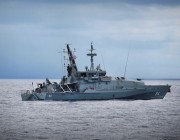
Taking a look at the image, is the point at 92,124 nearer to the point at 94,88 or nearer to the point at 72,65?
the point at 94,88

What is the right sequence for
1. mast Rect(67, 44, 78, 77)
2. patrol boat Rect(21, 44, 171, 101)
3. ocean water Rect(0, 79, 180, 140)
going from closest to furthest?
ocean water Rect(0, 79, 180, 140) → patrol boat Rect(21, 44, 171, 101) → mast Rect(67, 44, 78, 77)

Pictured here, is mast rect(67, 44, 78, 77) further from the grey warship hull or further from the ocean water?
the ocean water

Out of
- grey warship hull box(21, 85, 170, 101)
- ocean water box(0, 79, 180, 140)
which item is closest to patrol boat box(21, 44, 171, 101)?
grey warship hull box(21, 85, 170, 101)

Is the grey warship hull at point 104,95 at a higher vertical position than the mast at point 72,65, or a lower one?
lower

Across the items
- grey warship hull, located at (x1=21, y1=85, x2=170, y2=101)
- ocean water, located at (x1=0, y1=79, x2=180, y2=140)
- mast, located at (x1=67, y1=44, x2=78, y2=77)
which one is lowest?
ocean water, located at (x1=0, y1=79, x2=180, y2=140)

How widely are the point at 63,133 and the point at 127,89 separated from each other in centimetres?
4818

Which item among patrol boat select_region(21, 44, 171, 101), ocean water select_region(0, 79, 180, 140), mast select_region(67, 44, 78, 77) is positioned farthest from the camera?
mast select_region(67, 44, 78, 77)

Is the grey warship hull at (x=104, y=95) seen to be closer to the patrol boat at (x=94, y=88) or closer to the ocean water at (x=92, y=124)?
the patrol boat at (x=94, y=88)

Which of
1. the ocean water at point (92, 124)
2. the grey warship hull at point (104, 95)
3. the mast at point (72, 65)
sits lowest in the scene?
the ocean water at point (92, 124)

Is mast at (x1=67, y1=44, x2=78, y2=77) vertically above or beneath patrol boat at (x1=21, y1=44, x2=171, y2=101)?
above

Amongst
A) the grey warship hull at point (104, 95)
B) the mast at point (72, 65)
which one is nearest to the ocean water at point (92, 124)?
the grey warship hull at point (104, 95)

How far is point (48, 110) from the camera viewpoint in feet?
261

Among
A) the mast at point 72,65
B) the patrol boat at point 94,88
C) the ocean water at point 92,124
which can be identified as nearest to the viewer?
the ocean water at point 92,124

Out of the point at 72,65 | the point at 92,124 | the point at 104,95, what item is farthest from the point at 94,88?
the point at 92,124
